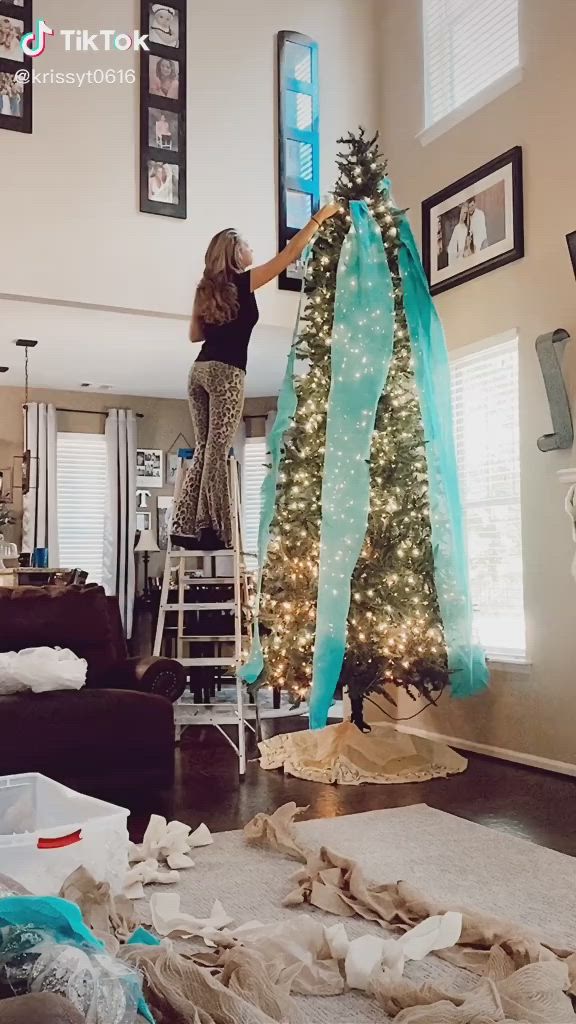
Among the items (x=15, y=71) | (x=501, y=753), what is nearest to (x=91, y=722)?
(x=501, y=753)

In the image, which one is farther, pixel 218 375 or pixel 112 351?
pixel 112 351

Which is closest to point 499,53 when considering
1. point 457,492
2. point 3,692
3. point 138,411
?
point 457,492

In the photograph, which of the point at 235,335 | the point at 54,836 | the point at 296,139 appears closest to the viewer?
the point at 54,836

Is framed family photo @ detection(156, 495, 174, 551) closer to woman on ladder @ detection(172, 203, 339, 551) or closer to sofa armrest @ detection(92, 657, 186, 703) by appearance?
woman on ladder @ detection(172, 203, 339, 551)

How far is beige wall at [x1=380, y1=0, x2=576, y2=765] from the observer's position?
170 inches

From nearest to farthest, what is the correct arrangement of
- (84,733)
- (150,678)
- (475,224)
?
(84,733), (150,678), (475,224)

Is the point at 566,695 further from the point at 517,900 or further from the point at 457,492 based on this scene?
the point at 517,900

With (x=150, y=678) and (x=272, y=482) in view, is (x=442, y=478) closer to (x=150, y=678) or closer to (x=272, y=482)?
(x=272, y=482)

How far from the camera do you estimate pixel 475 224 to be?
195 inches

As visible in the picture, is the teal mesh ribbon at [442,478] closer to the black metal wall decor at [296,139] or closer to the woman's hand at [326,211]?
the woman's hand at [326,211]

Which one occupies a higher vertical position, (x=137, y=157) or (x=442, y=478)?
(x=137, y=157)

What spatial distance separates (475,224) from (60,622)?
305 centimetres

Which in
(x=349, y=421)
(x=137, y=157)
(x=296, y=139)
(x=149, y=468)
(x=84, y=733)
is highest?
(x=296, y=139)

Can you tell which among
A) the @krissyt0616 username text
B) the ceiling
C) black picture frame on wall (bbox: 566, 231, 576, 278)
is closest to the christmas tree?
black picture frame on wall (bbox: 566, 231, 576, 278)
